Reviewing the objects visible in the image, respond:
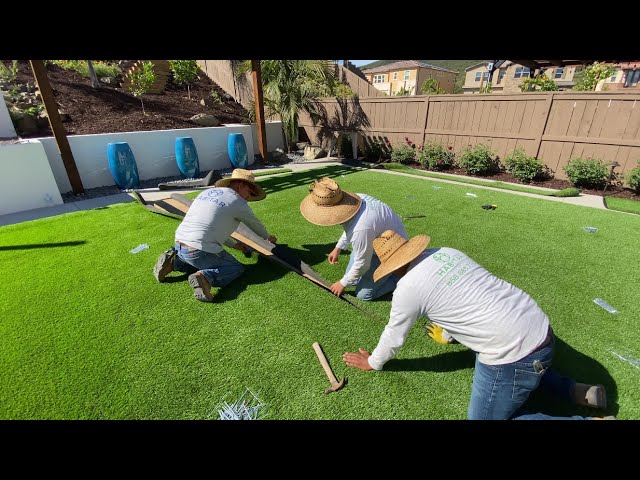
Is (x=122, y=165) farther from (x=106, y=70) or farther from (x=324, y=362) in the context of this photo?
(x=106, y=70)

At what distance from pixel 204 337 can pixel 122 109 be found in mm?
10990

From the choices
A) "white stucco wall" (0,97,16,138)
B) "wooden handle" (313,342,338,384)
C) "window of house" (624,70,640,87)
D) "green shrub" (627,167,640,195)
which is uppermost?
"window of house" (624,70,640,87)

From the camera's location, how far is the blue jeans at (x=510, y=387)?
6.14ft

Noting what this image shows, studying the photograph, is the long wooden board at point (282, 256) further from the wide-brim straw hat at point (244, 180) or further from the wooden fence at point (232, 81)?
the wooden fence at point (232, 81)

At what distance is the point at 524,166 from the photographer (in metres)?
8.55

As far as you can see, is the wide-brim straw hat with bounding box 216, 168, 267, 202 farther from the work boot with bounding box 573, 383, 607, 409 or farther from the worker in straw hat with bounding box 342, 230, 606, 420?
the work boot with bounding box 573, 383, 607, 409

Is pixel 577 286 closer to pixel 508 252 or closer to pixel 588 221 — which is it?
pixel 508 252

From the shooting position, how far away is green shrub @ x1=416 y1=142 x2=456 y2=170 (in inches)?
392

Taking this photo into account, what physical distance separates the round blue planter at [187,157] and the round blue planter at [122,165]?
3.87ft

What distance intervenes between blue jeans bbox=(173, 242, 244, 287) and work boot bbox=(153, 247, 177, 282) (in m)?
0.06

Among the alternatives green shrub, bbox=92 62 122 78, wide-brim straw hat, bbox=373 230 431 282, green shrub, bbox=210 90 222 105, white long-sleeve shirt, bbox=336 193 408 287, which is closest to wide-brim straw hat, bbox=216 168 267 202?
white long-sleeve shirt, bbox=336 193 408 287

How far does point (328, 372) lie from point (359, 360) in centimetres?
28

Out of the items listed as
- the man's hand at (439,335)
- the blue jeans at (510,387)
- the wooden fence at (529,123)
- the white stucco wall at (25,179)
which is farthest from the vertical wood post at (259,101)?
the blue jeans at (510,387)

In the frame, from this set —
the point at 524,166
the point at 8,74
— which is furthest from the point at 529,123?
the point at 8,74
